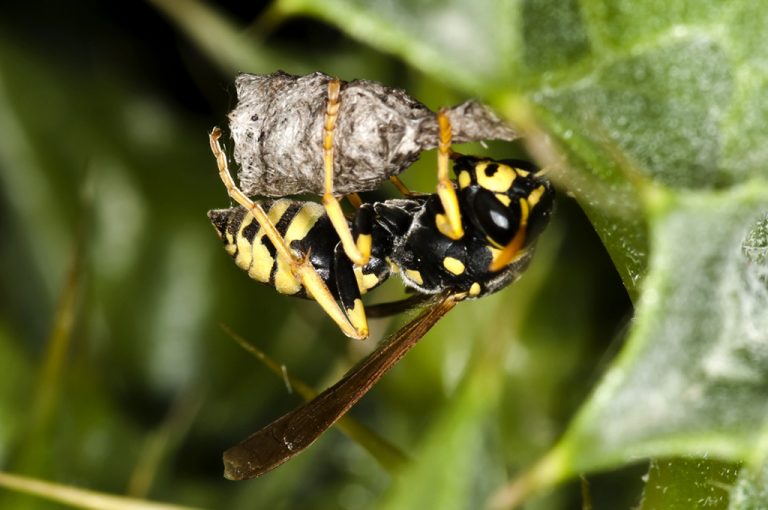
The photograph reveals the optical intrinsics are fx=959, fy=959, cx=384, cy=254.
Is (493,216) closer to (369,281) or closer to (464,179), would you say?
(464,179)

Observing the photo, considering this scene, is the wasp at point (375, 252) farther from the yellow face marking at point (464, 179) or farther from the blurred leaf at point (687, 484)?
the blurred leaf at point (687, 484)

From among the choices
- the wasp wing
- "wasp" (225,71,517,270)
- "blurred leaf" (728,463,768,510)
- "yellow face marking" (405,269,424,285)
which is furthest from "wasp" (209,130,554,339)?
"blurred leaf" (728,463,768,510)

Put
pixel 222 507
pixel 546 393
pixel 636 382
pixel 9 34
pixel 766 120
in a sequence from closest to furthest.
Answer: pixel 636 382 < pixel 766 120 < pixel 546 393 < pixel 222 507 < pixel 9 34

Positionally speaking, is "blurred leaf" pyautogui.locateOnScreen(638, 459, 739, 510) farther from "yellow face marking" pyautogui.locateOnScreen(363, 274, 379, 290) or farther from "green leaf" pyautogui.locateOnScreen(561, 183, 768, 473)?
"yellow face marking" pyautogui.locateOnScreen(363, 274, 379, 290)

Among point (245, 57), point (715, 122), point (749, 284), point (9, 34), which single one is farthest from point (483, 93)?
point (9, 34)

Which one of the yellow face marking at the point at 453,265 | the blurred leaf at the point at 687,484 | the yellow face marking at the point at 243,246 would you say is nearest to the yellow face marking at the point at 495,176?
the yellow face marking at the point at 453,265

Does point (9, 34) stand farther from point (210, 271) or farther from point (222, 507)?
point (222, 507)

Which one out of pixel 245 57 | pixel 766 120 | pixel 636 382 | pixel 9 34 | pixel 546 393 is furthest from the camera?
pixel 9 34
